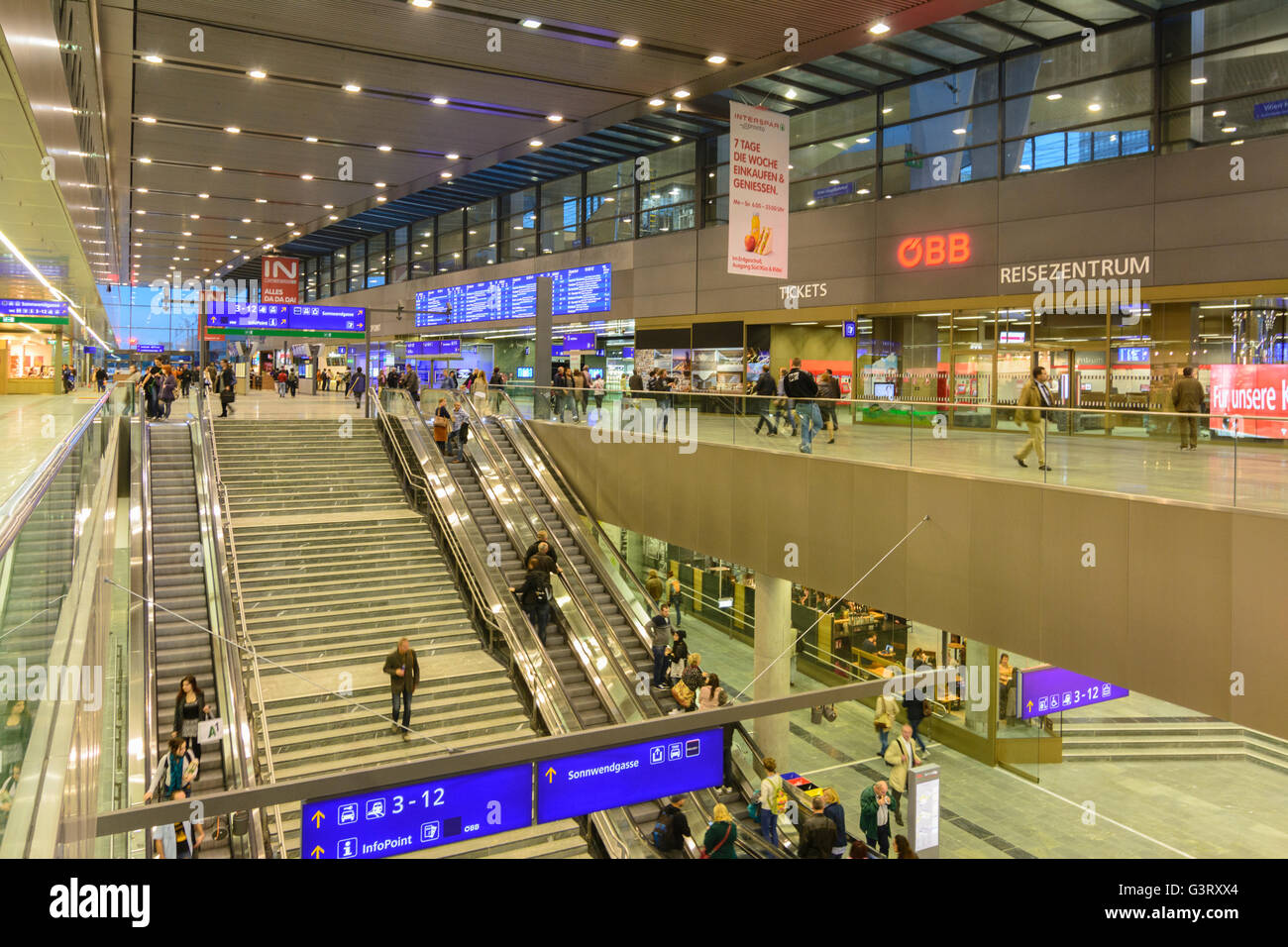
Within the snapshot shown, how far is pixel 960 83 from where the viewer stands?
17938 millimetres

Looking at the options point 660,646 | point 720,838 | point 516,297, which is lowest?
point 720,838

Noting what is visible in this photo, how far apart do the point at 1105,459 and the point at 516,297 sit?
23219 mm

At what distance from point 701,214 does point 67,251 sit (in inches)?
555

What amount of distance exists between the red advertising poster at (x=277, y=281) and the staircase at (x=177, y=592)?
435 inches

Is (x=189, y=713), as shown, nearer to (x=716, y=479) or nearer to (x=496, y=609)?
(x=496, y=609)

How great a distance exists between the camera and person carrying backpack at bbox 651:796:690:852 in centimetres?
1077

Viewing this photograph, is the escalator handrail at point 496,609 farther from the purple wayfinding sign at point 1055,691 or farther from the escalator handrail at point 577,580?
the purple wayfinding sign at point 1055,691

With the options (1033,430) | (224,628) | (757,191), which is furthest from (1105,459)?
(224,628)

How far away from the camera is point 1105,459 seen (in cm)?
912

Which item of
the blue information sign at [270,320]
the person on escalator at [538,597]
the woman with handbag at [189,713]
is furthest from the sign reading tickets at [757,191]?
the blue information sign at [270,320]

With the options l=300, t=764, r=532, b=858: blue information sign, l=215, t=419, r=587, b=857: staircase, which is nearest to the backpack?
l=215, t=419, r=587, b=857: staircase

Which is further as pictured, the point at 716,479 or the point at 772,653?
the point at 772,653
